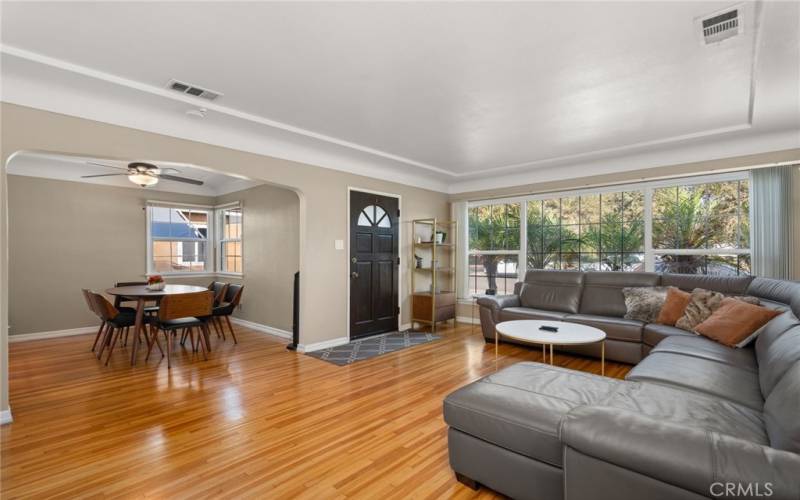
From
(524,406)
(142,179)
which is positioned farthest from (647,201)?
(142,179)

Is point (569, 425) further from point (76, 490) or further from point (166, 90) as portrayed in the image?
point (166, 90)

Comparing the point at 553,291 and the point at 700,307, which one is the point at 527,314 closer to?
the point at 553,291

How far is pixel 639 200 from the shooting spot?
4938mm

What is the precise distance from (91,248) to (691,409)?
7.37m

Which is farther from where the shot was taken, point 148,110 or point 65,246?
point 65,246

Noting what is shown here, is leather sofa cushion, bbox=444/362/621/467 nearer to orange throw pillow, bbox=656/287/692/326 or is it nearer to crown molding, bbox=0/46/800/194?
orange throw pillow, bbox=656/287/692/326

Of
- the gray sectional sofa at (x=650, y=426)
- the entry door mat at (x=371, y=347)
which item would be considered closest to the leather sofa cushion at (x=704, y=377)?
the gray sectional sofa at (x=650, y=426)

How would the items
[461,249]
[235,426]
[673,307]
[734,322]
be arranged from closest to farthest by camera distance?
[235,426] → [734,322] → [673,307] → [461,249]

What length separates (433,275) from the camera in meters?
5.77

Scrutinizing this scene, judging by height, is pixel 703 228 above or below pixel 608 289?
above

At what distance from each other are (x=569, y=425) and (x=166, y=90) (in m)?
3.49

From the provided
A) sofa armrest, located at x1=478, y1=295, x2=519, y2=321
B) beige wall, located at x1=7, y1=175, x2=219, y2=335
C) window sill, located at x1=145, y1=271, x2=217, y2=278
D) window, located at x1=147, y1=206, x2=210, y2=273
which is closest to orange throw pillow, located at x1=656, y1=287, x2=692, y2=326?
sofa armrest, located at x1=478, y1=295, x2=519, y2=321

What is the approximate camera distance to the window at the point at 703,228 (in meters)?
4.25

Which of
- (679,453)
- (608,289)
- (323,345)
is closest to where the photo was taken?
(679,453)
